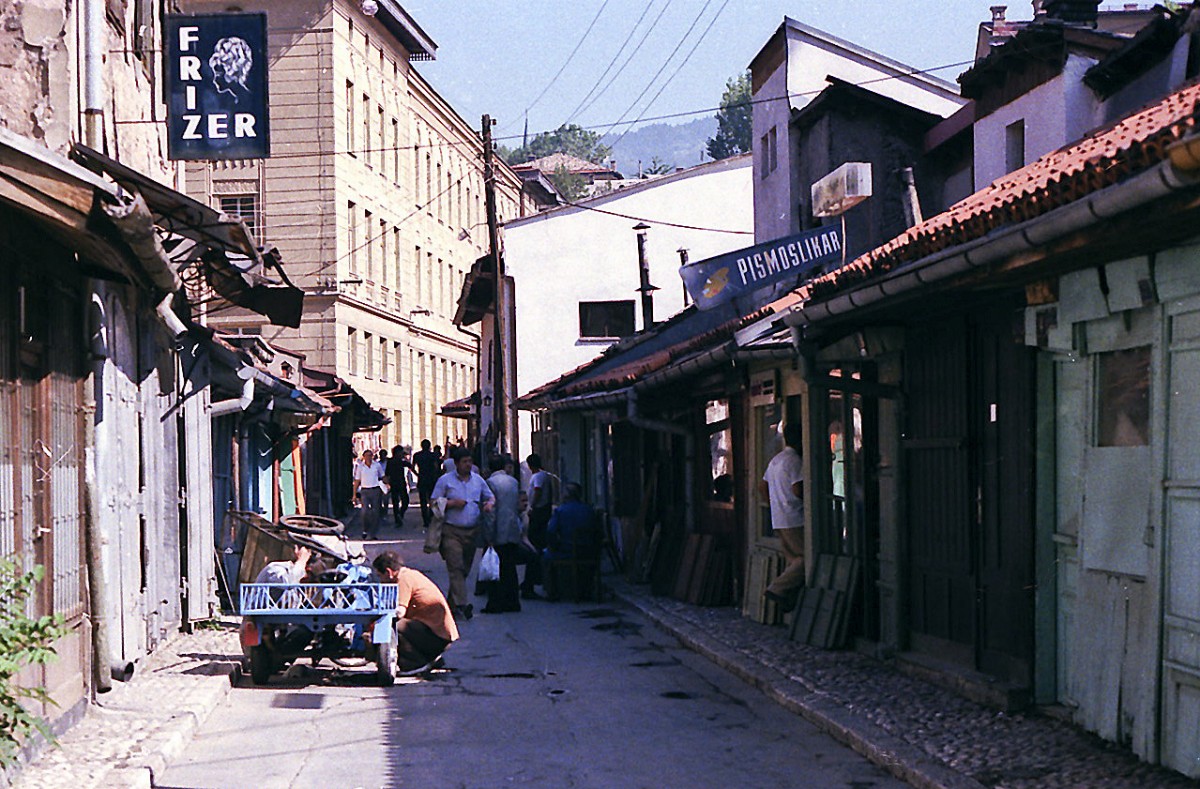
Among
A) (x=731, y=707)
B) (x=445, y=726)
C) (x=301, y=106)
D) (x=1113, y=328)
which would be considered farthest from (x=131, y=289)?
(x=301, y=106)

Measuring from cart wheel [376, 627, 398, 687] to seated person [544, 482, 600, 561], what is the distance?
270 inches

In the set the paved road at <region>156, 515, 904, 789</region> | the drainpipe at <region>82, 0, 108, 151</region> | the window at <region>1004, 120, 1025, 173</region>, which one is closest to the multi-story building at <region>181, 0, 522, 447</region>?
the window at <region>1004, 120, 1025, 173</region>

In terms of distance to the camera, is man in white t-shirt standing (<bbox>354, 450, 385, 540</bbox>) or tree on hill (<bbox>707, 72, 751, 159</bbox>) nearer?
man in white t-shirt standing (<bbox>354, 450, 385, 540</bbox>)

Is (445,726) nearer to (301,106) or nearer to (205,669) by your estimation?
(205,669)

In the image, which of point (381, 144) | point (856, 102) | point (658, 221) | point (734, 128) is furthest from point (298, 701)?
point (734, 128)

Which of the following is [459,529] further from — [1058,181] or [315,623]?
[1058,181]

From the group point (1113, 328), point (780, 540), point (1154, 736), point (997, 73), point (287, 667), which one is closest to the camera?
point (1154, 736)

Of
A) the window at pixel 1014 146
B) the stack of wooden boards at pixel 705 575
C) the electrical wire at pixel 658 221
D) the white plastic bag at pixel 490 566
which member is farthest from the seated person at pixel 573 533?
the electrical wire at pixel 658 221

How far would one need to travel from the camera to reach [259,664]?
12977 millimetres

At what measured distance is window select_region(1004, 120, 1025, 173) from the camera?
60.0 ft

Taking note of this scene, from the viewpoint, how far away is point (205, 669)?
1305cm

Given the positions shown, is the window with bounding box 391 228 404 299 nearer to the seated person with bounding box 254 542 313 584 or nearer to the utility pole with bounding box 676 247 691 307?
the utility pole with bounding box 676 247 691 307

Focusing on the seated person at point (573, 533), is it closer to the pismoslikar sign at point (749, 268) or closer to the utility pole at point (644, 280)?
the pismoslikar sign at point (749, 268)

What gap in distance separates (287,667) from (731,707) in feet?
14.3
